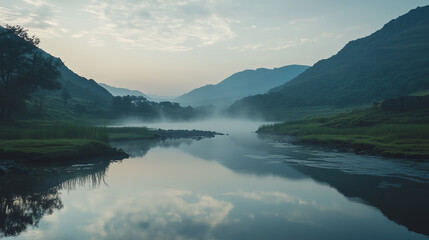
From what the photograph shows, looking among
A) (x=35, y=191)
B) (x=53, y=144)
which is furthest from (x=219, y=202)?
(x=53, y=144)

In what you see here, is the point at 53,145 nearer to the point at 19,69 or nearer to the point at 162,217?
the point at 162,217

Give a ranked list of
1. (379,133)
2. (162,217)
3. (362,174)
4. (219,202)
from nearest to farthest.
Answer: (162,217), (219,202), (362,174), (379,133)

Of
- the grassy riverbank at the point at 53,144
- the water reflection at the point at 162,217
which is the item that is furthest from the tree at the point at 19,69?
the water reflection at the point at 162,217

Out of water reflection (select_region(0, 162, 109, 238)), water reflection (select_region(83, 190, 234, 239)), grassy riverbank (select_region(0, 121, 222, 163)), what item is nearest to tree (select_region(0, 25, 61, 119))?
grassy riverbank (select_region(0, 121, 222, 163))

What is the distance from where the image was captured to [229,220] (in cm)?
2045

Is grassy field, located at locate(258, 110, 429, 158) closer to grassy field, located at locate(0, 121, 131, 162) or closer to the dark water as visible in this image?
the dark water

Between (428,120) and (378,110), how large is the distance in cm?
1704

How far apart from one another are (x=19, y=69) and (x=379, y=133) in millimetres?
76553

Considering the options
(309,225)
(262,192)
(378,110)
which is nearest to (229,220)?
(309,225)

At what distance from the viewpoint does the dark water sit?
727 inches

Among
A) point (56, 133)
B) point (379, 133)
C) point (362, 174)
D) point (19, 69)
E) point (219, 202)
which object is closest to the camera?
point (219, 202)

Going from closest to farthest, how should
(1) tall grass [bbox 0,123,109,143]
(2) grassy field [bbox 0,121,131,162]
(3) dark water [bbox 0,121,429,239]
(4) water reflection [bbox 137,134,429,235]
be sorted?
1. (3) dark water [bbox 0,121,429,239]
2. (4) water reflection [bbox 137,134,429,235]
3. (2) grassy field [bbox 0,121,131,162]
4. (1) tall grass [bbox 0,123,109,143]

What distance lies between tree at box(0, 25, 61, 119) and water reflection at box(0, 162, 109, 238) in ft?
131

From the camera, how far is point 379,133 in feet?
206
